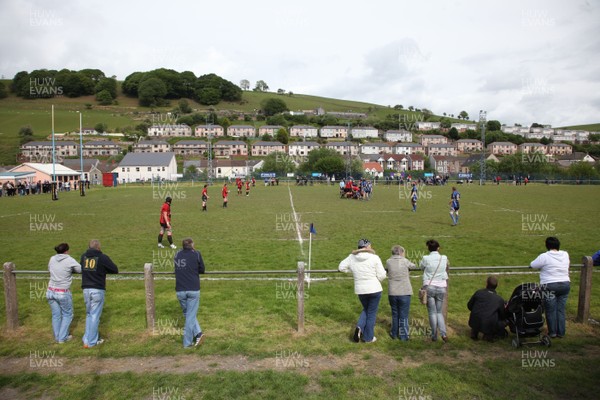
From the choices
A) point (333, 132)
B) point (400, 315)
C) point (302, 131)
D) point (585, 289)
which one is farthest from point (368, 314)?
point (333, 132)

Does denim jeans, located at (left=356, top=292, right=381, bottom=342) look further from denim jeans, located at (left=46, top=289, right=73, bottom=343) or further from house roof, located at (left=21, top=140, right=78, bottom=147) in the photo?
house roof, located at (left=21, top=140, right=78, bottom=147)

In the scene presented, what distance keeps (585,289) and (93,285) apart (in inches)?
348

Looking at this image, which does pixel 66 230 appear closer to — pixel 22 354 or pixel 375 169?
pixel 22 354

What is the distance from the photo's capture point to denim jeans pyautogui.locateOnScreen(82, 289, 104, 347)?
6582mm

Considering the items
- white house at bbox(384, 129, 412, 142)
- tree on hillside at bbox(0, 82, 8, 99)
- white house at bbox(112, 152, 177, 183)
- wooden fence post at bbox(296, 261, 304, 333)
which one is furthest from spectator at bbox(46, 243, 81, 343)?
tree on hillside at bbox(0, 82, 8, 99)

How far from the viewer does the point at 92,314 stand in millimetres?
6566

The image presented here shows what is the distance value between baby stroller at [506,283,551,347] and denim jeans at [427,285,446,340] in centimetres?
112

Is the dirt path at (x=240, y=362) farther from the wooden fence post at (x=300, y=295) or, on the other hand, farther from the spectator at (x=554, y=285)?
the wooden fence post at (x=300, y=295)

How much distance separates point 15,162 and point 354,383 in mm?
117898

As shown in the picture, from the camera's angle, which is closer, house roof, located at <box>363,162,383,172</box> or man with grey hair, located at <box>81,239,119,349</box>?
man with grey hair, located at <box>81,239,119,349</box>

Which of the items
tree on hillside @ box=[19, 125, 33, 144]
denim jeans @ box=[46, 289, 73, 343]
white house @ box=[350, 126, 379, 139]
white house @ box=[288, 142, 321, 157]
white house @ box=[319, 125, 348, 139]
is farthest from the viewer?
white house @ box=[350, 126, 379, 139]

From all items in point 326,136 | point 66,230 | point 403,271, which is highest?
point 326,136

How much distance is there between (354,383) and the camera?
546cm

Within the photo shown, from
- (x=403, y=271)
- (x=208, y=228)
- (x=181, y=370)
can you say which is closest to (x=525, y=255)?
(x=403, y=271)
